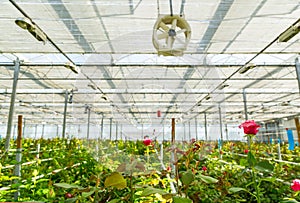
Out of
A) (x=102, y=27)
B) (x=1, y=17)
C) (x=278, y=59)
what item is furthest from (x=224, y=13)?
(x=1, y=17)

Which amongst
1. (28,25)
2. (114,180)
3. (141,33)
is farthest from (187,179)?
(28,25)

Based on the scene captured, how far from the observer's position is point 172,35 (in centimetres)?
159

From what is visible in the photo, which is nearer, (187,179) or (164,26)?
(187,179)

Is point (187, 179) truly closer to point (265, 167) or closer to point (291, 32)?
point (265, 167)

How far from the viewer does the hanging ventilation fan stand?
149cm

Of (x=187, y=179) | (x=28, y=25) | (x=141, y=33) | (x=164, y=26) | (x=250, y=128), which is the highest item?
(x=28, y=25)

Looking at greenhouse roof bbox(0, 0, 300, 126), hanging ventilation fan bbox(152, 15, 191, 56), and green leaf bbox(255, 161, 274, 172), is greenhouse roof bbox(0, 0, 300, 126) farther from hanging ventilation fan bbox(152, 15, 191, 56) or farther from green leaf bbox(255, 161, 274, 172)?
green leaf bbox(255, 161, 274, 172)

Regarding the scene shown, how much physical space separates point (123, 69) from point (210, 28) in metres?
3.15

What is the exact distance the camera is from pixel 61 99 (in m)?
11.8

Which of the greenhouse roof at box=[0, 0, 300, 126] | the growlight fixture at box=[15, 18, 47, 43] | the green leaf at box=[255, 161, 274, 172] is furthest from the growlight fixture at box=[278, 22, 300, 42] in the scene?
the growlight fixture at box=[15, 18, 47, 43]

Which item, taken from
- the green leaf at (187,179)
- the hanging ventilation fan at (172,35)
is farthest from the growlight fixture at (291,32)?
the green leaf at (187,179)

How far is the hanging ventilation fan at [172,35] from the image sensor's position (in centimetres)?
149

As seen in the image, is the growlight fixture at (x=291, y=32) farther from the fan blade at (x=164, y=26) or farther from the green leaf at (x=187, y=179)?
the green leaf at (x=187, y=179)

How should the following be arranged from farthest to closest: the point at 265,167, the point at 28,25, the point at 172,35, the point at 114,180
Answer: the point at 28,25 < the point at 172,35 < the point at 265,167 < the point at 114,180
